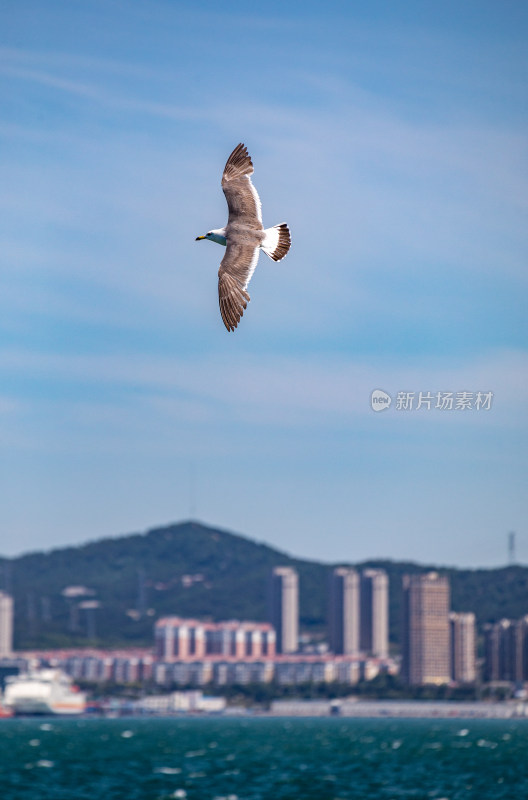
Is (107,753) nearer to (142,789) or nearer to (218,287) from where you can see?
(142,789)

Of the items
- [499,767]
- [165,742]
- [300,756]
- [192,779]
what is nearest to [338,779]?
[192,779]

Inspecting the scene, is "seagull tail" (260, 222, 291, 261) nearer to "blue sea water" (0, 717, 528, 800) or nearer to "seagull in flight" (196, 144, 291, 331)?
"seagull in flight" (196, 144, 291, 331)

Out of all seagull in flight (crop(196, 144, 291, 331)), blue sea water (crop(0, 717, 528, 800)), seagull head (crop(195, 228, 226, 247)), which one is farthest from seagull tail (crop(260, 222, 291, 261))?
blue sea water (crop(0, 717, 528, 800))

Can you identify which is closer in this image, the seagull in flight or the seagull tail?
the seagull in flight

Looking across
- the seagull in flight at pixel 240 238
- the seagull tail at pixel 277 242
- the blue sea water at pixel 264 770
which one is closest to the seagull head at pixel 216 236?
the seagull in flight at pixel 240 238

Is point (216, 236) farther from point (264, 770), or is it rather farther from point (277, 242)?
point (264, 770)

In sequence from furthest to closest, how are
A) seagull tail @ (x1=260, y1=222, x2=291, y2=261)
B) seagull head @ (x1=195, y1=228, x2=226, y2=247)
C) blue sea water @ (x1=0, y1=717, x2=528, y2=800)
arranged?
blue sea water @ (x1=0, y1=717, x2=528, y2=800) < seagull head @ (x1=195, y1=228, x2=226, y2=247) < seagull tail @ (x1=260, y1=222, x2=291, y2=261)

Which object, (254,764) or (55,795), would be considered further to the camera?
(254,764)

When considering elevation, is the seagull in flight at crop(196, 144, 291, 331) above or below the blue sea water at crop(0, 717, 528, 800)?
above
